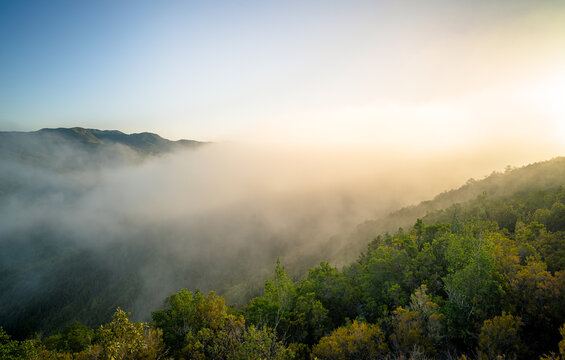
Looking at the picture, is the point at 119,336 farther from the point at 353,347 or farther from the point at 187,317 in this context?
the point at 353,347

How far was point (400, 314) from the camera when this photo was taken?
89.9 ft

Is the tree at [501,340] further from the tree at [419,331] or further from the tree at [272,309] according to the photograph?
the tree at [272,309]

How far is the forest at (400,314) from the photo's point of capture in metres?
22.1

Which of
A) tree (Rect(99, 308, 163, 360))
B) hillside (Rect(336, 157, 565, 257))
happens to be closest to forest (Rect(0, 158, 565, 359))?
tree (Rect(99, 308, 163, 360))

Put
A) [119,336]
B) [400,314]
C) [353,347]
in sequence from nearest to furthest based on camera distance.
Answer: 1. [119,336]
2. [353,347]
3. [400,314]

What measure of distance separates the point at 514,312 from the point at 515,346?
7.23 metres

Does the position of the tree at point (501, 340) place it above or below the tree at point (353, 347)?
above

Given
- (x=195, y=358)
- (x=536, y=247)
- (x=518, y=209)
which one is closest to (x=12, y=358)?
(x=195, y=358)

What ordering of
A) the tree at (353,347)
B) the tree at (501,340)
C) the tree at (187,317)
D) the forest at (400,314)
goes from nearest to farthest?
the tree at (501,340)
the forest at (400,314)
the tree at (353,347)
the tree at (187,317)

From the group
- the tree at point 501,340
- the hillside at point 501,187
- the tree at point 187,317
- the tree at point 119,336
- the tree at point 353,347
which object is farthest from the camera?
the hillside at point 501,187

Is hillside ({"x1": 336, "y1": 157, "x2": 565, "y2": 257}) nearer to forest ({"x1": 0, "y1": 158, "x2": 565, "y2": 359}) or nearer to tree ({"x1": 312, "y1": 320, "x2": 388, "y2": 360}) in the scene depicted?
forest ({"x1": 0, "y1": 158, "x2": 565, "y2": 359})

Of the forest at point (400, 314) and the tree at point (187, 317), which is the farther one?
the tree at point (187, 317)

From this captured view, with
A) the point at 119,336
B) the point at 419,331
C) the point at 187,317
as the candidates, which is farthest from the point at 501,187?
the point at 119,336

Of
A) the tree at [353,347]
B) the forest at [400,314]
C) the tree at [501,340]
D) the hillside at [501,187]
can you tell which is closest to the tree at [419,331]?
the forest at [400,314]
